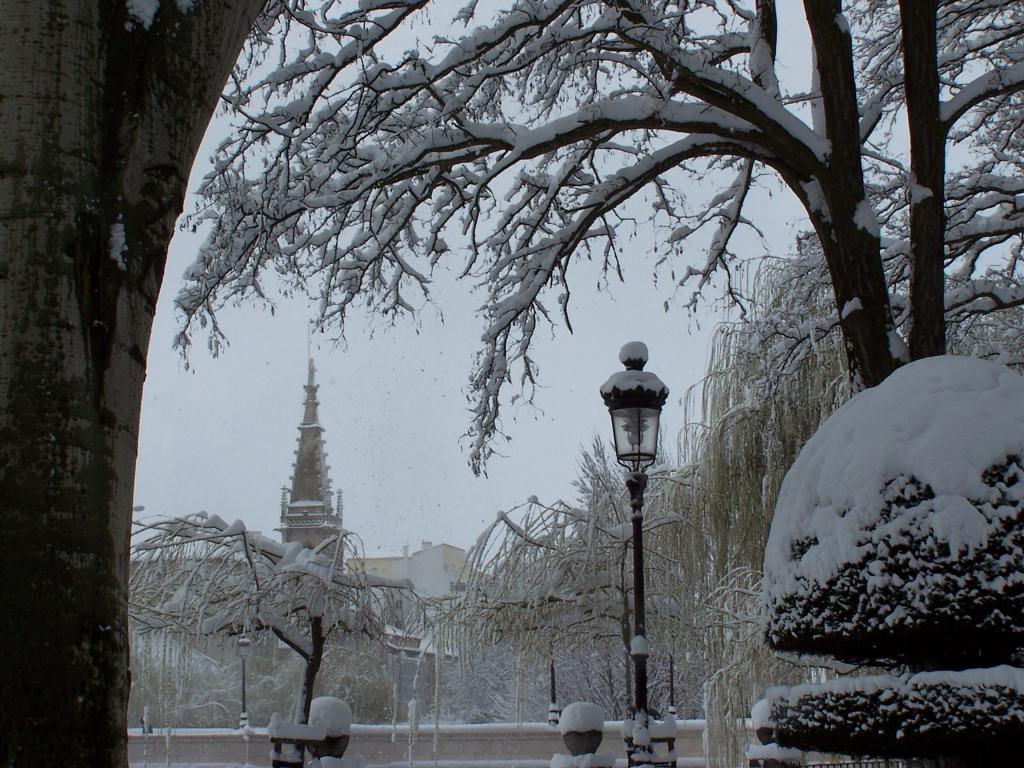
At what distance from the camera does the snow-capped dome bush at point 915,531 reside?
392cm

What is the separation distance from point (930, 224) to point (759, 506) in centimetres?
747

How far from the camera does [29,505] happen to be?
2734 millimetres

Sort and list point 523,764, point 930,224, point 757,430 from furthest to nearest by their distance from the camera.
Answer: point 523,764 < point 757,430 < point 930,224

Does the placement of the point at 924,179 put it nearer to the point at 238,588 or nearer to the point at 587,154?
the point at 587,154

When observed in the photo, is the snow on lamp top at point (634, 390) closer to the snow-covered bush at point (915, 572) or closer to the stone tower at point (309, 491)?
the snow-covered bush at point (915, 572)

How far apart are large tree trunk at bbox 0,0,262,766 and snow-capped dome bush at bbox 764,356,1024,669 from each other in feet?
8.73

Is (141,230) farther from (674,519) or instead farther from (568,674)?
(568,674)

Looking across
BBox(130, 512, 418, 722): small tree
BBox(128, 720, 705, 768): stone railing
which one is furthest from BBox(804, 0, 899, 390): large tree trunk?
BBox(128, 720, 705, 768): stone railing

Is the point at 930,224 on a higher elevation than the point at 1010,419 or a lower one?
higher

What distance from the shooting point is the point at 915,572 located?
4.00 metres

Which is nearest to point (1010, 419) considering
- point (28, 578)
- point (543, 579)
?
point (28, 578)

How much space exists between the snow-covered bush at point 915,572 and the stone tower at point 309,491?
65.5 m

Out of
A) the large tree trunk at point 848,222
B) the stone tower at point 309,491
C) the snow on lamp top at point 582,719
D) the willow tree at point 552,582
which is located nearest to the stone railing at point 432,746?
the willow tree at point 552,582

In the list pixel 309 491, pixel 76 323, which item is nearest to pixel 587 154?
pixel 76 323
